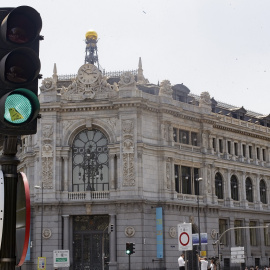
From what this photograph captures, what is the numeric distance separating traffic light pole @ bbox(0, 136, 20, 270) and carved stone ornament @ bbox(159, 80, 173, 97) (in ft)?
183

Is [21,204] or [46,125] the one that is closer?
[21,204]

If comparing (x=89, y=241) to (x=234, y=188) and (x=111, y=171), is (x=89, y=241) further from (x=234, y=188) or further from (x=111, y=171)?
(x=234, y=188)

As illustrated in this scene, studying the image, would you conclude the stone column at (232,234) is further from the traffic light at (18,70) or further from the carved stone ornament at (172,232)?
the traffic light at (18,70)

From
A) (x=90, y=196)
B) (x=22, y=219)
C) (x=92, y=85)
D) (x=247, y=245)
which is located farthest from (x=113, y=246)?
(x=22, y=219)

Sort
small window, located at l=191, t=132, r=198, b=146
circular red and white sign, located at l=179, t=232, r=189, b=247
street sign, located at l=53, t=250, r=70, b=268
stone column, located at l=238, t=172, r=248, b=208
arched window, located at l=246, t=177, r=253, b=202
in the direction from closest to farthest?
circular red and white sign, located at l=179, t=232, r=189, b=247
street sign, located at l=53, t=250, r=70, b=268
small window, located at l=191, t=132, r=198, b=146
stone column, located at l=238, t=172, r=248, b=208
arched window, located at l=246, t=177, r=253, b=202

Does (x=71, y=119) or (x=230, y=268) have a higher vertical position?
(x=71, y=119)

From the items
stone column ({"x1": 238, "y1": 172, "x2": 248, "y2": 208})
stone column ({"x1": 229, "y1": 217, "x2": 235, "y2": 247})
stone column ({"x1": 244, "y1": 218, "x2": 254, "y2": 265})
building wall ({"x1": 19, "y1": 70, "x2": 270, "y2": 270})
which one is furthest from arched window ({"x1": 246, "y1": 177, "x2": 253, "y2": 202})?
building wall ({"x1": 19, "y1": 70, "x2": 270, "y2": 270})

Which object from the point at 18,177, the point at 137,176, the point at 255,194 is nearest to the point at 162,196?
the point at 137,176

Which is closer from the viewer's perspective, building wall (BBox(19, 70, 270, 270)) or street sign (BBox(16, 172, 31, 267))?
street sign (BBox(16, 172, 31, 267))

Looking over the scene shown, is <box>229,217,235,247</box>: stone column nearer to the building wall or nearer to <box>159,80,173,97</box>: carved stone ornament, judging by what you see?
the building wall

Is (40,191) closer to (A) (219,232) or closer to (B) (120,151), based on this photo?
(B) (120,151)

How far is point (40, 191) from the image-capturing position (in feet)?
189

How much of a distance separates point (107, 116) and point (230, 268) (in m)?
22.5

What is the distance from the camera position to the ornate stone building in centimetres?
5622
